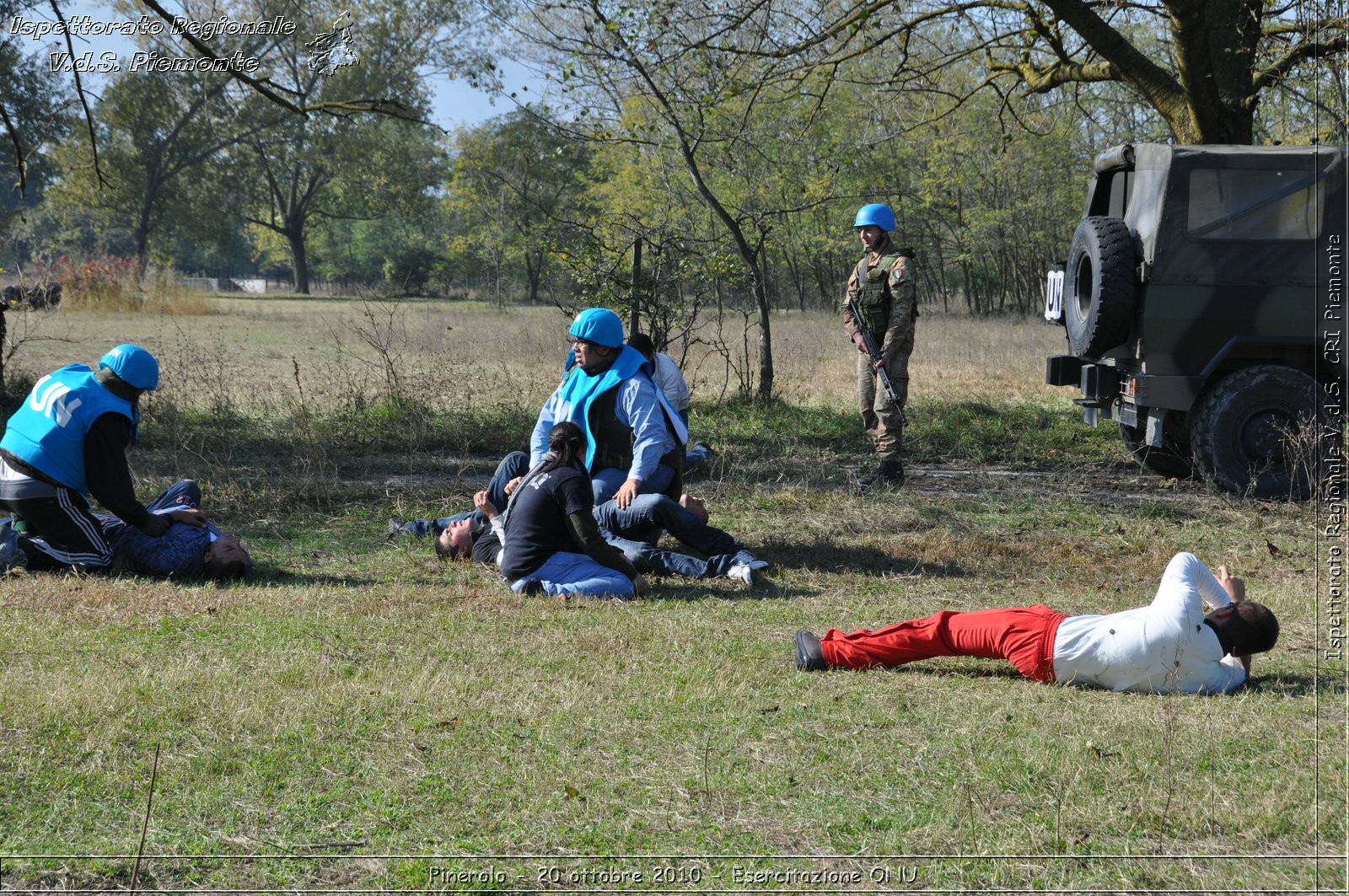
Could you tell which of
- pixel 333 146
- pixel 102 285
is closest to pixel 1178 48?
pixel 102 285

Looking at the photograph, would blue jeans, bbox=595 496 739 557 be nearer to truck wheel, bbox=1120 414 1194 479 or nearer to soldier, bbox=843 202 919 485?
soldier, bbox=843 202 919 485

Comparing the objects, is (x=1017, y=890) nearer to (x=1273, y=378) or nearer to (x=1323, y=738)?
(x=1323, y=738)

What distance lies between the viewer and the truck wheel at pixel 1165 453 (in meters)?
9.87

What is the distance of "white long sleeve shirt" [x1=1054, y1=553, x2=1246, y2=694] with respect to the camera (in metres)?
4.62

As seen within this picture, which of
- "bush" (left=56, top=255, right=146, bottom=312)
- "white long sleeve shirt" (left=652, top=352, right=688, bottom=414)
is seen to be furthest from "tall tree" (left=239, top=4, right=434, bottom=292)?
"white long sleeve shirt" (left=652, top=352, right=688, bottom=414)

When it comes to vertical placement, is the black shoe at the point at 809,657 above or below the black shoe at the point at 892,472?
below

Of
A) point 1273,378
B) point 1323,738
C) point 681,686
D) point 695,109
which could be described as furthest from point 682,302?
point 1323,738

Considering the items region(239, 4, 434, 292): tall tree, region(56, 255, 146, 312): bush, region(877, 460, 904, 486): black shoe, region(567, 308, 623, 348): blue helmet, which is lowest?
region(877, 460, 904, 486): black shoe

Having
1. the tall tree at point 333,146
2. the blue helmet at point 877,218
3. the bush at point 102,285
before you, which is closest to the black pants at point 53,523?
the blue helmet at point 877,218

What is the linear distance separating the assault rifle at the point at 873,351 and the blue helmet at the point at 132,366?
546 centimetres

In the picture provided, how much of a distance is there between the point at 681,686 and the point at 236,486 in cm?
543

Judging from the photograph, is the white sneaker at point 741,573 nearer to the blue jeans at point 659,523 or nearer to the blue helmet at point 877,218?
the blue jeans at point 659,523

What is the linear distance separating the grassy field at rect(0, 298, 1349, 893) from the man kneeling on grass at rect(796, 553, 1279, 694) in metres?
0.13

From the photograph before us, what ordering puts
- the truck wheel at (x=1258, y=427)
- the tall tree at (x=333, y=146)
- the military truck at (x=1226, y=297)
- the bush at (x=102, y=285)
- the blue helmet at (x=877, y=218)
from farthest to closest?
the tall tree at (x=333, y=146)
the bush at (x=102, y=285)
the blue helmet at (x=877, y=218)
the truck wheel at (x=1258, y=427)
the military truck at (x=1226, y=297)
